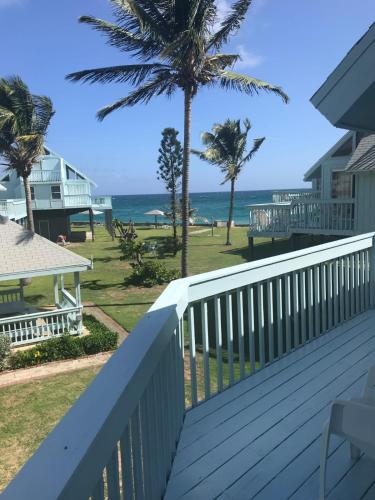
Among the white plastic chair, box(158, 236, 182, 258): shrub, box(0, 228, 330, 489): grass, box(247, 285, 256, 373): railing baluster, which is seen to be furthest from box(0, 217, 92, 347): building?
box(158, 236, 182, 258): shrub

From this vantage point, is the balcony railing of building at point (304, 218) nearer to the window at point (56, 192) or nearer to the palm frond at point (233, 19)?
the palm frond at point (233, 19)

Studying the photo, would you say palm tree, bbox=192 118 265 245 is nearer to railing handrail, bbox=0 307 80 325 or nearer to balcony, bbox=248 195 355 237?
balcony, bbox=248 195 355 237

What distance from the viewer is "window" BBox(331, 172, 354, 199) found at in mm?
17802

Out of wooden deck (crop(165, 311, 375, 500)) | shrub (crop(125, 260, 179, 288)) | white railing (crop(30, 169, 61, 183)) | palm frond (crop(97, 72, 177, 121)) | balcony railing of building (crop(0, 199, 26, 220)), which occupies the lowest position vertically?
shrub (crop(125, 260, 179, 288))

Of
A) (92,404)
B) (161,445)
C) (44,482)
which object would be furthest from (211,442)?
(44,482)

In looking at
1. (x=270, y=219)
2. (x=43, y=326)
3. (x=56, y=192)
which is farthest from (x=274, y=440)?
(x=56, y=192)

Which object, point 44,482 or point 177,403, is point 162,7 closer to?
point 177,403

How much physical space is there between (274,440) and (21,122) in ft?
58.2

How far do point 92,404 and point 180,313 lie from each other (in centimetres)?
140

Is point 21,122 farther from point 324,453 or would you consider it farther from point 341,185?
point 324,453

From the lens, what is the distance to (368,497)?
2.24 meters

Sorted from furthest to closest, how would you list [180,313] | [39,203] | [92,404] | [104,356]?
[39,203], [104,356], [180,313], [92,404]

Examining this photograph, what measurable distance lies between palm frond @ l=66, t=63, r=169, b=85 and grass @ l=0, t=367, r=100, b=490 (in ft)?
32.2

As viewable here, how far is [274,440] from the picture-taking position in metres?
2.77
